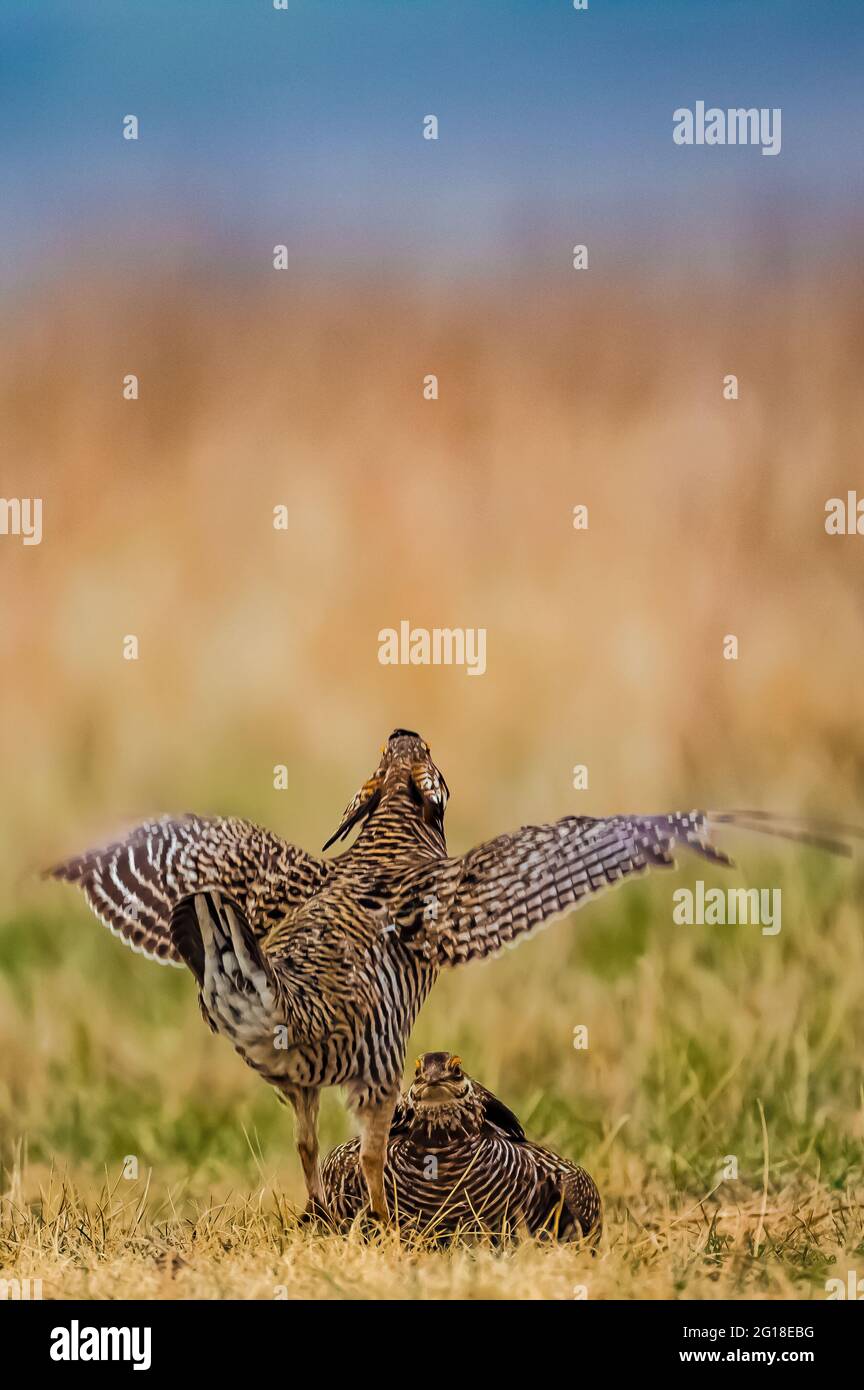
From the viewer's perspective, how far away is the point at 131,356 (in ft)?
14.9

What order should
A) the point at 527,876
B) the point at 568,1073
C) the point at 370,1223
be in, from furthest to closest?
the point at 568,1073 → the point at 370,1223 → the point at 527,876

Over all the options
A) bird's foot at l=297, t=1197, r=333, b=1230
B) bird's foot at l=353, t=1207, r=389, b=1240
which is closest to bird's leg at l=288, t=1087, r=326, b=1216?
bird's foot at l=297, t=1197, r=333, b=1230

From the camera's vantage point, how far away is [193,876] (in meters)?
4.14

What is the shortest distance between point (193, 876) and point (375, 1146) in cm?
85

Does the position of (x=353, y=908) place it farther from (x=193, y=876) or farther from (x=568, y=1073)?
(x=568, y=1073)

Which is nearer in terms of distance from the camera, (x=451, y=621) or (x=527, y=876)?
(x=527, y=876)

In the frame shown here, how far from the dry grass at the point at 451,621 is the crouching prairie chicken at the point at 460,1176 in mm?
368

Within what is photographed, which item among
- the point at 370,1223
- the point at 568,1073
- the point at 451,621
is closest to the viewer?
the point at 370,1223

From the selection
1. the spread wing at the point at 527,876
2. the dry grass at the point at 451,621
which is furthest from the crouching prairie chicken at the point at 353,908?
the dry grass at the point at 451,621

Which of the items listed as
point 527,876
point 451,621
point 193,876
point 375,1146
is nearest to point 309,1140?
point 375,1146

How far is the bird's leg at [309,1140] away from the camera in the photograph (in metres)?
3.89
